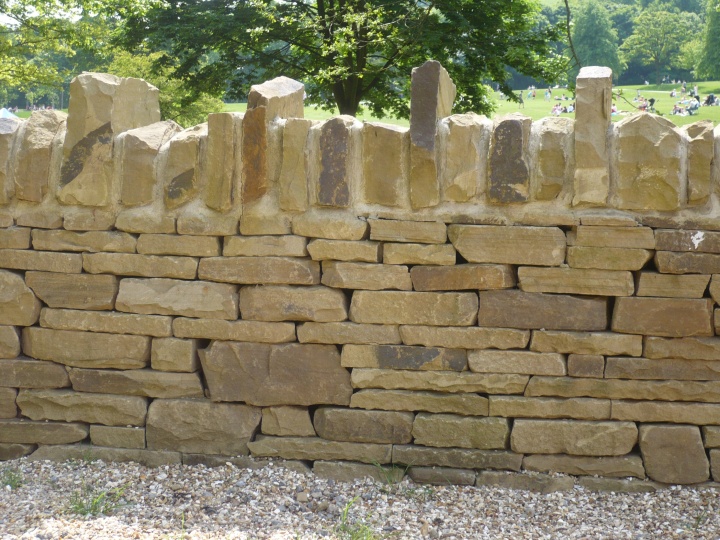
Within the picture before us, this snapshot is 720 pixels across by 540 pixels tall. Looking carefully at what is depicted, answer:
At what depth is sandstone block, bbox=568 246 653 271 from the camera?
3346 mm

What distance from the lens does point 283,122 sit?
3.57 metres

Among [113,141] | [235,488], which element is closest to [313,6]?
[113,141]

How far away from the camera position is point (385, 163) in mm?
3439

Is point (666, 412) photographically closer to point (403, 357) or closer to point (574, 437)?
point (574, 437)

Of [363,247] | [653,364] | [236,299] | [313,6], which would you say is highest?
[313,6]

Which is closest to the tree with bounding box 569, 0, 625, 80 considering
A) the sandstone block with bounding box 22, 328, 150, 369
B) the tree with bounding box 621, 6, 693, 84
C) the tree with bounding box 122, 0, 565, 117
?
the tree with bounding box 621, 6, 693, 84

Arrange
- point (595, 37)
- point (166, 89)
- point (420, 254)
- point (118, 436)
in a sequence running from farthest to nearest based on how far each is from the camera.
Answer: point (595, 37), point (166, 89), point (118, 436), point (420, 254)

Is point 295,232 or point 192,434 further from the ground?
point 295,232

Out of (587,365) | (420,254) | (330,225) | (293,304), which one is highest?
(330,225)

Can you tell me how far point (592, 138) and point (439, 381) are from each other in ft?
4.12

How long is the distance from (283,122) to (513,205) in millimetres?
1106

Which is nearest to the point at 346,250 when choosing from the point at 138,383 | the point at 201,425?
the point at 201,425

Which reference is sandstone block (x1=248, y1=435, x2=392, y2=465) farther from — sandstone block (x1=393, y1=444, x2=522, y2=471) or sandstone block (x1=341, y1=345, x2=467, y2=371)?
sandstone block (x1=341, y1=345, x2=467, y2=371)

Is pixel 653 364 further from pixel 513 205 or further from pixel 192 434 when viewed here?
pixel 192 434
